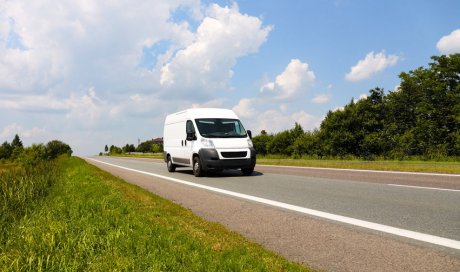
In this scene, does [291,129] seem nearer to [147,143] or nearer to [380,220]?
[380,220]

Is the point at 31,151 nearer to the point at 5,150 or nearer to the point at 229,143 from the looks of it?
the point at 5,150

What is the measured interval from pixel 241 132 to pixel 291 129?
26376 millimetres

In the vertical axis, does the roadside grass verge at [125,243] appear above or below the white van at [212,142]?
below

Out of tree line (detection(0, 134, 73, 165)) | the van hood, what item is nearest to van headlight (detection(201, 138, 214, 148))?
the van hood

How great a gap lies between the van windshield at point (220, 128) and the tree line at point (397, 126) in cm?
1668

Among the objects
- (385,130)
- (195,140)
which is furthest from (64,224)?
(385,130)

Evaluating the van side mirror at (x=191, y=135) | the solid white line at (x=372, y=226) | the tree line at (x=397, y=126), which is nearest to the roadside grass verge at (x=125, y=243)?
the solid white line at (x=372, y=226)

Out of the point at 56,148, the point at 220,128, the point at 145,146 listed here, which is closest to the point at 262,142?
the point at 220,128

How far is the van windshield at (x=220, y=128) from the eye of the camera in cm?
1402

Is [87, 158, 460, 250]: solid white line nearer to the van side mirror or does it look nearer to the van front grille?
the van front grille

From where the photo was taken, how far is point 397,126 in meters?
43.2

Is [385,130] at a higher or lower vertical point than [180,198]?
higher

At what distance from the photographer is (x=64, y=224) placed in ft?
18.2

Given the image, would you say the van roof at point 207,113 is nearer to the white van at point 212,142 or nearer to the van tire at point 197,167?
the white van at point 212,142
